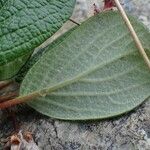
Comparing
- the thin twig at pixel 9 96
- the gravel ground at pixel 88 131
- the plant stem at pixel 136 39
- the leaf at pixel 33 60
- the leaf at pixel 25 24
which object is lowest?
the gravel ground at pixel 88 131

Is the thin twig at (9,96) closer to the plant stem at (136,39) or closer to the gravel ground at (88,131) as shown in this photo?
the gravel ground at (88,131)

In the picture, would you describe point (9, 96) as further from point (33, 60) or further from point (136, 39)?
point (136, 39)

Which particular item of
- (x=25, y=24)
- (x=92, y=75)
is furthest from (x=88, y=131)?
(x=25, y=24)

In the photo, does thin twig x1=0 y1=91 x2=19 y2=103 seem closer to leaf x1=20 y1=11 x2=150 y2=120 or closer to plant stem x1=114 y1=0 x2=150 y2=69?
leaf x1=20 y1=11 x2=150 y2=120

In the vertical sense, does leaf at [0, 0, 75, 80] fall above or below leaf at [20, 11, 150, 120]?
above

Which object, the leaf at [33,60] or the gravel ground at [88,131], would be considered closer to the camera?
the gravel ground at [88,131]

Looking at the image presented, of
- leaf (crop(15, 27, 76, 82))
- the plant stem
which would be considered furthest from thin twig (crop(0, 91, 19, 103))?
the plant stem

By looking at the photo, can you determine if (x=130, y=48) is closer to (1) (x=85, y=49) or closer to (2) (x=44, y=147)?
(1) (x=85, y=49)

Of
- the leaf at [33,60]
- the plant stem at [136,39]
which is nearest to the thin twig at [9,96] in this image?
the leaf at [33,60]
